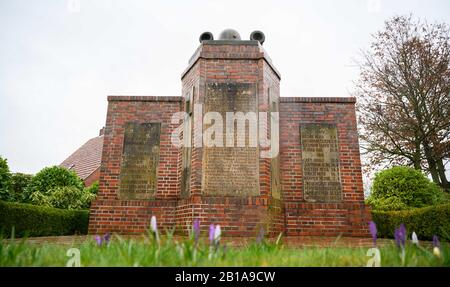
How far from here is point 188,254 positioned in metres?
1.98

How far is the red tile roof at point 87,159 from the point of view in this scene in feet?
59.2

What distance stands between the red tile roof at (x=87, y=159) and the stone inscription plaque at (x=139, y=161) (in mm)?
10862

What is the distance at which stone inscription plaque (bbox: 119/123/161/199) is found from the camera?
7.62m

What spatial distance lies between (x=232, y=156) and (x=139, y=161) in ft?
8.29

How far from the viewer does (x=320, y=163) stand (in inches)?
307

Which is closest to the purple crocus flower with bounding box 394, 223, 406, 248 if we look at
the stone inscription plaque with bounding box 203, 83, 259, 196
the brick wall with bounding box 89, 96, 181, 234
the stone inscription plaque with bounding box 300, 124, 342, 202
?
the stone inscription plaque with bounding box 203, 83, 259, 196

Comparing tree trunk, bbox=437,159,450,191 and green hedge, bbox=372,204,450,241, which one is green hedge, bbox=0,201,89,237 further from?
tree trunk, bbox=437,159,450,191

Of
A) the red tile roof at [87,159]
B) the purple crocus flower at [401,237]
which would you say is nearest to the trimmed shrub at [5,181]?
the red tile roof at [87,159]

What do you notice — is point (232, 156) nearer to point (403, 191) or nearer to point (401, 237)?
point (401, 237)

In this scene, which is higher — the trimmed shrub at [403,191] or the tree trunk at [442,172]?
the tree trunk at [442,172]

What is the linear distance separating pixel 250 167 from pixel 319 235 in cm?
233

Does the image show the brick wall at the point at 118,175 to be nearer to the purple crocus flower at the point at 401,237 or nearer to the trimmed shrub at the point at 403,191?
the purple crocus flower at the point at 401,237

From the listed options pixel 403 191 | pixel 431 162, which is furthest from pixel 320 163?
pixel 431 162
